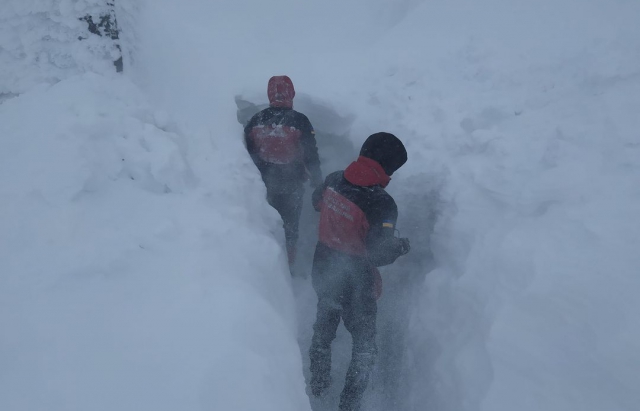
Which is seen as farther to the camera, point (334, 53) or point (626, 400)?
point (334, 53)

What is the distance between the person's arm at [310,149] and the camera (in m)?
3.70

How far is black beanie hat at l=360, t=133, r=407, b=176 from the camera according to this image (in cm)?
272

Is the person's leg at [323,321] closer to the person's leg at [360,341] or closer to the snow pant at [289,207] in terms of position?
the person's leg at [360,341]

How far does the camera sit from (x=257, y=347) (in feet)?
6.84

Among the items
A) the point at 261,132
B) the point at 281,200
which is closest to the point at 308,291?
the point at 281,200

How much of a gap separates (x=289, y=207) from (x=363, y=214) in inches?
52.9

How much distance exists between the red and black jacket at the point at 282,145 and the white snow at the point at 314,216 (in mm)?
360

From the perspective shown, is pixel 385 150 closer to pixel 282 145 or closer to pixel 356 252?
pixel 356 252

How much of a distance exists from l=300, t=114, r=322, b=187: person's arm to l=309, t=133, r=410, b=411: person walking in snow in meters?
0.64

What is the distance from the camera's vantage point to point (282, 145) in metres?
3.66

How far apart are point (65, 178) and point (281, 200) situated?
1.98 meters

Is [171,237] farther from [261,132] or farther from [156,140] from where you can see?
[261,132]

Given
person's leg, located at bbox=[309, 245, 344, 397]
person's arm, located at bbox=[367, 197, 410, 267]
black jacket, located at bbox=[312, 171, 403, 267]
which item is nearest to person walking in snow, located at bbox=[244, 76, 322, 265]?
black jacket, located at bbox=[312, 171, 403, 267]

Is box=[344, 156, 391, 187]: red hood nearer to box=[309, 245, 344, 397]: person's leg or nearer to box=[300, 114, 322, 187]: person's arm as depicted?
box=[309, 245, 344, 397]: person's leg
